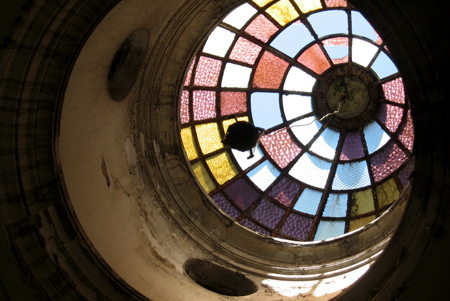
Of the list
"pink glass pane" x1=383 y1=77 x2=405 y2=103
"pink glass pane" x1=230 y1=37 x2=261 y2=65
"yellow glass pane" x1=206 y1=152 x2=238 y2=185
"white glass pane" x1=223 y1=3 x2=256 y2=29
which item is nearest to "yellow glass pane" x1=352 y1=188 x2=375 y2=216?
"pink glass pane" x1=383 y1=77 x2=405 y2=103

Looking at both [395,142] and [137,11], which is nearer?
[137,11]

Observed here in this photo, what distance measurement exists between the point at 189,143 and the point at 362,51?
354cm

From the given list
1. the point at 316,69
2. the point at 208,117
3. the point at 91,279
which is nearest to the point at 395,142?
the point at 316,69

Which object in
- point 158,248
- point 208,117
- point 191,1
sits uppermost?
point 208,117

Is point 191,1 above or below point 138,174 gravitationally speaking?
above

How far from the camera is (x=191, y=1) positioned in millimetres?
4609

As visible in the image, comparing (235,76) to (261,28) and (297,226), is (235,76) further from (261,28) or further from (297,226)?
(297,226)

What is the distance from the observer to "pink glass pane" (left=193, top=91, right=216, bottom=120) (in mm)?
6723

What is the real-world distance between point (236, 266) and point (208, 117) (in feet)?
9.27

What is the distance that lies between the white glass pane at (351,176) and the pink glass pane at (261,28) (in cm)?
280

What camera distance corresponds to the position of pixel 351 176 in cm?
706

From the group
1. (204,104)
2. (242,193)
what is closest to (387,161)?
(242,193)

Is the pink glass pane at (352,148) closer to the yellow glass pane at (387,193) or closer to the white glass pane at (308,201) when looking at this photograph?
the yellow glass pane at (387,193)

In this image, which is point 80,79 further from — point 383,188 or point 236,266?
point 383,188
